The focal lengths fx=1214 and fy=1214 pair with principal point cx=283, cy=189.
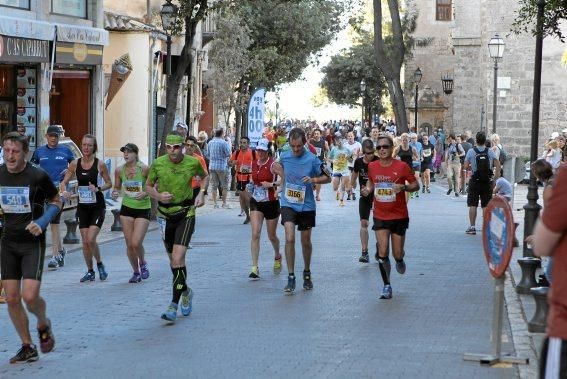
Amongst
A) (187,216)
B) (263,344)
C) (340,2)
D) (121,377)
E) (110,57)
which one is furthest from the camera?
(340,2)

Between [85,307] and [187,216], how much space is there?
1.46 m

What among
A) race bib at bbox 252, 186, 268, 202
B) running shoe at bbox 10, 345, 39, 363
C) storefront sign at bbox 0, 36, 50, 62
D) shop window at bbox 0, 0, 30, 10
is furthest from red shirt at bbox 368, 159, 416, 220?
shop window at bbox 0, 0, 30, 10

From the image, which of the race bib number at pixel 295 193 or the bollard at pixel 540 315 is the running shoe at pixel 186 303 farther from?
the bollard at pixel 540 315

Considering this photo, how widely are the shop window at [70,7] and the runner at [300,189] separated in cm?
1292

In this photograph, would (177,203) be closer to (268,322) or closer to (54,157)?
(268,322)

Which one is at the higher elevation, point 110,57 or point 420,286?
point 110,57

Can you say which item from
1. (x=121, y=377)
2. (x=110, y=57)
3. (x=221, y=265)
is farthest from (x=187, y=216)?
(x=110, y=57)

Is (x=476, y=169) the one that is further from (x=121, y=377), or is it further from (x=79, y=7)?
(x=121, y=377)

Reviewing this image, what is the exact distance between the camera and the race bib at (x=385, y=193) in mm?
13227

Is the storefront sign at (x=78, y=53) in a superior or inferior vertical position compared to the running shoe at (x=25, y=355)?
superior

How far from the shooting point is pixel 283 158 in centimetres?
1373

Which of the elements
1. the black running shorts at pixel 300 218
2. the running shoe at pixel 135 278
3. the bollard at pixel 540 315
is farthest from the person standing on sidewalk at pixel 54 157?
the bollard at pixel 540 315

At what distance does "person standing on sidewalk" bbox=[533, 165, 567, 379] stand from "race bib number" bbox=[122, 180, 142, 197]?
940 centimetres

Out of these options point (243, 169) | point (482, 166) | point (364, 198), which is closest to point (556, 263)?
point (364, 198)
